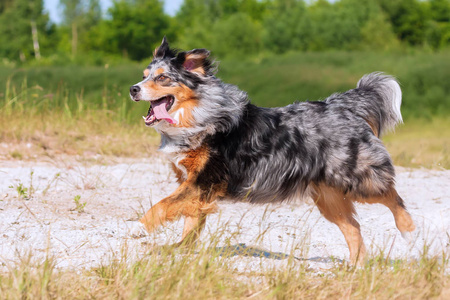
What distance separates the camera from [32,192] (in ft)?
20.7

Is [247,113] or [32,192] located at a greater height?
[247,113]

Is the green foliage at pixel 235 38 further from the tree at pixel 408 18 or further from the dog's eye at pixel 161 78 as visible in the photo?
the dog's eye at pixel 161 78

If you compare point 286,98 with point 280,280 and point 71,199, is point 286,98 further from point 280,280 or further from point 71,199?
point 280,280

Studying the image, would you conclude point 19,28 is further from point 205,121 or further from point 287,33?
point 205,121

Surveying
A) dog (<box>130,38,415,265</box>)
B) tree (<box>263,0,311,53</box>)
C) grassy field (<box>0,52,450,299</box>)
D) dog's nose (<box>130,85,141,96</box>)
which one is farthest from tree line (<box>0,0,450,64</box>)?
dog's nose (<box>130,85,141,96</box>)

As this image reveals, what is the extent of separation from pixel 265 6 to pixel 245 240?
58.3 meters

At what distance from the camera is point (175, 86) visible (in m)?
4.59

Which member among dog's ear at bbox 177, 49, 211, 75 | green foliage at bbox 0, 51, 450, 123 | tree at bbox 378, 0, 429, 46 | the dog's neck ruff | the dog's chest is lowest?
green foliage at bbox 0, 51, 450, 123

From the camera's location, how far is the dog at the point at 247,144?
4.52 metres

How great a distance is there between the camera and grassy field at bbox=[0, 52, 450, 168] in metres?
9.45

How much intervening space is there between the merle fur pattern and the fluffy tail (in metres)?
0.33

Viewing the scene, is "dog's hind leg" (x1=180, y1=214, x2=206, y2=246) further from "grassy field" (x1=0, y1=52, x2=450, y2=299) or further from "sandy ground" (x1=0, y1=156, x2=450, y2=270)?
"grassy field" (x1=0, y1=52, x2=450, y2=299)

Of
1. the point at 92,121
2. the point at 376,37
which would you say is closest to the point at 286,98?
the point at 92,121

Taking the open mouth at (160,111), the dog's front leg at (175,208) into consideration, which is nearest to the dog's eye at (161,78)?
the open mouth at (160,111)
